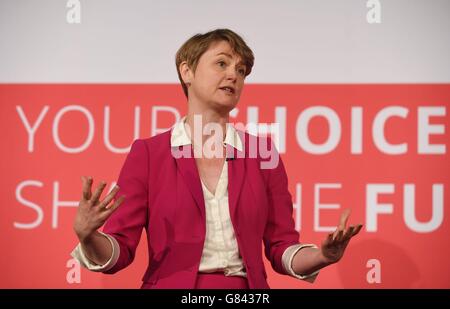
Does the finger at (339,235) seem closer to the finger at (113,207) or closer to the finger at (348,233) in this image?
the finger at (348,233)

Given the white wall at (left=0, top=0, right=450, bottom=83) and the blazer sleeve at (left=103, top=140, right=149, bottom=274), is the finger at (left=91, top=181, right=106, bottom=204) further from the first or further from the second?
Result: the white wall at (left=0, top=0, right=450, bottom=83)

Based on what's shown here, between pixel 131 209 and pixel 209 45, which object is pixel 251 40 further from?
pixel 131 209

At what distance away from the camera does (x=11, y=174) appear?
2.48 m

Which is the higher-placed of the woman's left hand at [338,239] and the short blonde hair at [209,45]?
the short blonde hair at [209,45]

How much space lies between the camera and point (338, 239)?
151 centimetres

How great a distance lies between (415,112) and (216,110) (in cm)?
105

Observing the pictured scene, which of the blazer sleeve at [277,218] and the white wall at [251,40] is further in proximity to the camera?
the white wall at [251,40]

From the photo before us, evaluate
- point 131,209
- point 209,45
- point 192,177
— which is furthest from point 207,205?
point 209,45

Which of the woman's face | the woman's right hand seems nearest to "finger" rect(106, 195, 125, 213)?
the woman's right hand

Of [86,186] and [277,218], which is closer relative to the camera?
[86,186]

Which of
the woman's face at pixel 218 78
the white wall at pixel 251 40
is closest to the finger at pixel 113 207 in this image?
the woman's face at pixel 218 78

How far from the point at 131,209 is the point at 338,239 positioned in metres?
0.55

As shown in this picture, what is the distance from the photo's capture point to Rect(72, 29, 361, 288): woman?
1597mm

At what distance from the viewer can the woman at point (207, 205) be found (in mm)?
1597
